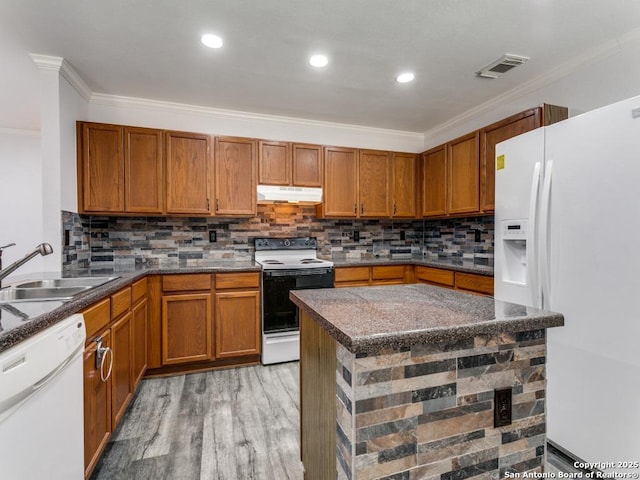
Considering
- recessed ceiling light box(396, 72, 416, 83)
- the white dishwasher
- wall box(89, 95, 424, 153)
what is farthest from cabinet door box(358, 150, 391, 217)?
the white dishwasher

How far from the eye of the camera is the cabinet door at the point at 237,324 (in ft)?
9.87

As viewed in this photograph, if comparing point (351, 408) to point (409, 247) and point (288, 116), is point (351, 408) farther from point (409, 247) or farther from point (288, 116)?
point (409, 247)

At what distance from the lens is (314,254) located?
388 centimetres

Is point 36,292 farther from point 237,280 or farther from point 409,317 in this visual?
point 409,317

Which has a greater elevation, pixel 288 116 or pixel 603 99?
pixel 288 116

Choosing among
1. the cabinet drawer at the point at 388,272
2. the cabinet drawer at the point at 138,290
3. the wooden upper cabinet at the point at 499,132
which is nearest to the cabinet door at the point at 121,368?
the cabinet drawer at the point at 138,290

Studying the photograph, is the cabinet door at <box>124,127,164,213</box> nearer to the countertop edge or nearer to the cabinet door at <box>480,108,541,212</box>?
the countertop edge

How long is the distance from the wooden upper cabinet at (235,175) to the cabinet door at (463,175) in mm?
2020

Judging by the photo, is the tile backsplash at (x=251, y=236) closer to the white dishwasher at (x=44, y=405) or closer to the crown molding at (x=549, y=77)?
the crown molding at (x=549, y=77)

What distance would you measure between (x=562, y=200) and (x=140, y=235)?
345cm

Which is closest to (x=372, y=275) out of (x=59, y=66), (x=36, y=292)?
(x=36, y=292)

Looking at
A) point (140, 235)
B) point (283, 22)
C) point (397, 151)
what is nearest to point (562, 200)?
point (283, 22)

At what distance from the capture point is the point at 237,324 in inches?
120

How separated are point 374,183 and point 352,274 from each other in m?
1.10
